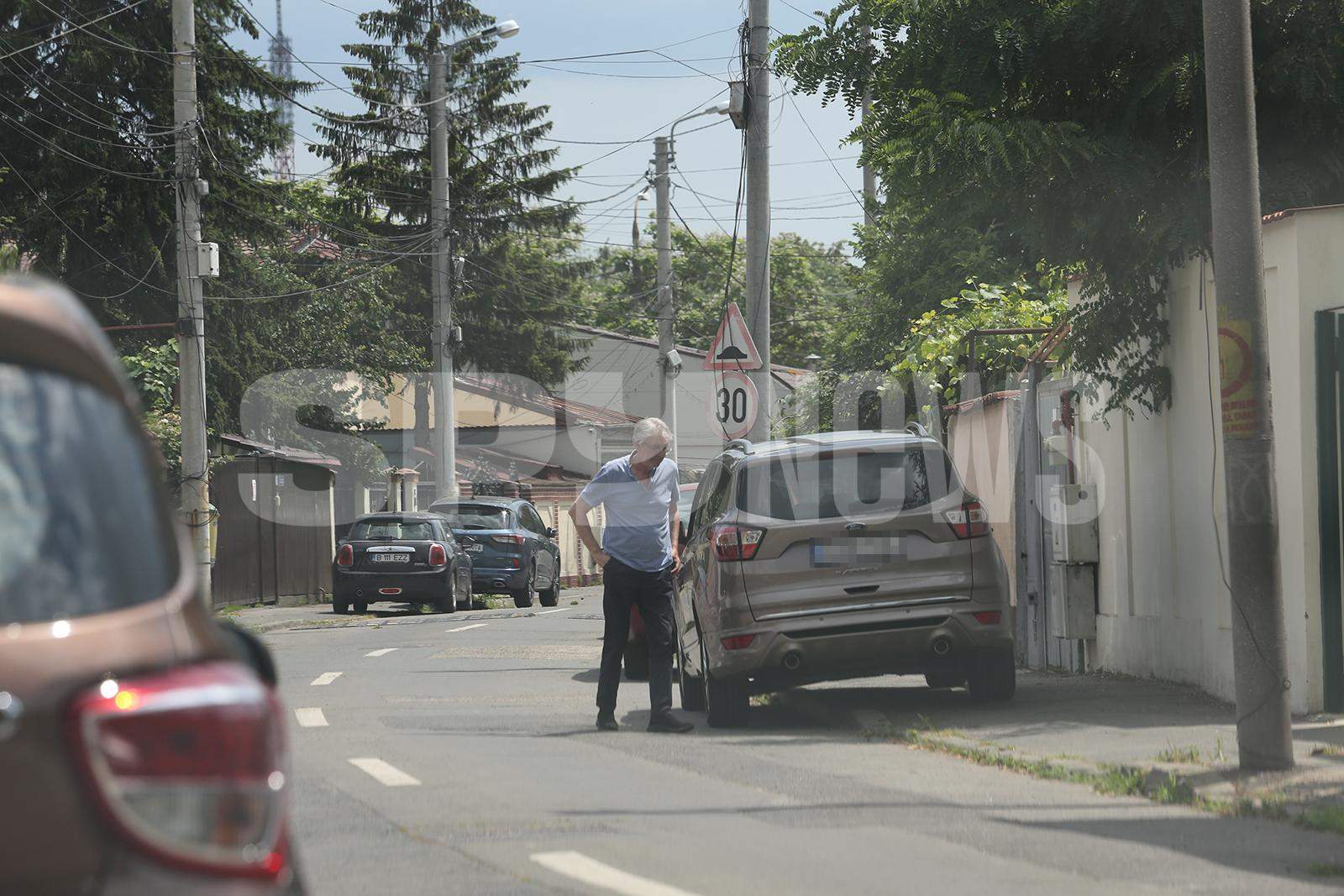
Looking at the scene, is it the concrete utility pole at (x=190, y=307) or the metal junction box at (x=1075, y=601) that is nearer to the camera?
the metal junction box at (x=1075, y=601)

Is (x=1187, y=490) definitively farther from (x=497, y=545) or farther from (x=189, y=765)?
(x=497, y=545)

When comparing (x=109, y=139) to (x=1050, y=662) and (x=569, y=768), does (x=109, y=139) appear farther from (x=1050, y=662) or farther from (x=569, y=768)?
(x=569, y=768)

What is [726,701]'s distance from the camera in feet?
34.8

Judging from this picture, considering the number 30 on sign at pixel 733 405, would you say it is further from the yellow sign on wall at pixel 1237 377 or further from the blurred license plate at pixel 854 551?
the yellow sign on wall at pixel 1237 377

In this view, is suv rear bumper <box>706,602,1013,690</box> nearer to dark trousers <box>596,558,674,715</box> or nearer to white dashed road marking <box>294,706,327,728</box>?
dark trousers <box>596,558,674,715</box>

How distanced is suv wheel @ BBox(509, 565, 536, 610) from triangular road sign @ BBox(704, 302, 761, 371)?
1251cm

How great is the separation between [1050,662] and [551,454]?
4999cm

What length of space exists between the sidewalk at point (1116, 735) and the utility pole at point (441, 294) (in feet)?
72.5

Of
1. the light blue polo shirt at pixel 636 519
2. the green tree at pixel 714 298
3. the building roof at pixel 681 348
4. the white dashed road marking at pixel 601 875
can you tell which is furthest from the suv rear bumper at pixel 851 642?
the green tree at pixel 714 298

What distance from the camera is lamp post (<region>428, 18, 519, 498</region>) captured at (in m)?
34.3

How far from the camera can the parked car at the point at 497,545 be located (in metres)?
28.9

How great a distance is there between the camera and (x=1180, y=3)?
1066 centimetres

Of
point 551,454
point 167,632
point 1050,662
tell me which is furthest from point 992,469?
point 551,454

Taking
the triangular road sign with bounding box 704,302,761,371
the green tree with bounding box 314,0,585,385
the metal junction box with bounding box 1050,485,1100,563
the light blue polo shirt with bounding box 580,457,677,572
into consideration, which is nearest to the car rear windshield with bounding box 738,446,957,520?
the light blue polo shirt with bounding box 580,457,677,572
